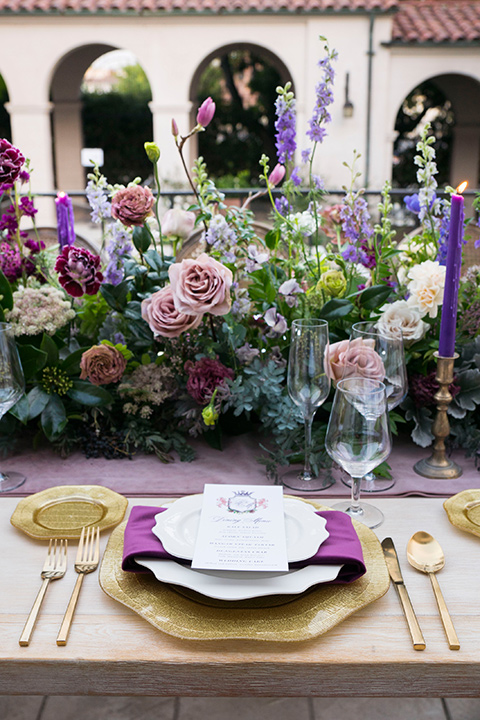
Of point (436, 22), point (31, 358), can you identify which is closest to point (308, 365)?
point (31, 358)

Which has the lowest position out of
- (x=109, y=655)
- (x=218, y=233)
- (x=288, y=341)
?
(x=109, y=655)

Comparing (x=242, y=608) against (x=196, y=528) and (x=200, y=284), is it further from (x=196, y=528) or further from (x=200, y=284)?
(x=200, y=284)

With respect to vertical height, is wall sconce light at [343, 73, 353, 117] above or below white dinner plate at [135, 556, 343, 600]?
above

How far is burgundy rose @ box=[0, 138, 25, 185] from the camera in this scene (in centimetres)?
123

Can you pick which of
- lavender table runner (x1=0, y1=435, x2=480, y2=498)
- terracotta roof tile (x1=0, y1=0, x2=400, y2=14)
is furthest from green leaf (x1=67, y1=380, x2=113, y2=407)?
terracotta roof tile (x1=0, y1=0, x2=400, y2=14)

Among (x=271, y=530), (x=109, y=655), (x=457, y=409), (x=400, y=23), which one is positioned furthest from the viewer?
(x=400, y=23)

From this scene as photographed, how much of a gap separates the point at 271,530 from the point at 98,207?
78 centimetres

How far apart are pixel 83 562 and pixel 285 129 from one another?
0.84 meters

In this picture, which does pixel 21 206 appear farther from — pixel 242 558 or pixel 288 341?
pixel 242 558

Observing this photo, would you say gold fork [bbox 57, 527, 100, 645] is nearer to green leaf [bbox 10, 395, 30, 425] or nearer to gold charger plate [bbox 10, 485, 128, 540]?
gold charger plate [bbox 10, 485, 128, 540]

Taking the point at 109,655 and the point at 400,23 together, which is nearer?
the point at 109,655

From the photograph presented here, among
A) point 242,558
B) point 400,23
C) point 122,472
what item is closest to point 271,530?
point 242,558

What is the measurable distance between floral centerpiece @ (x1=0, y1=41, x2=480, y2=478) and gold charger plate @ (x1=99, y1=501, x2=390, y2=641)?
0.41 meters

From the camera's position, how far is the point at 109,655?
0.72 metres
